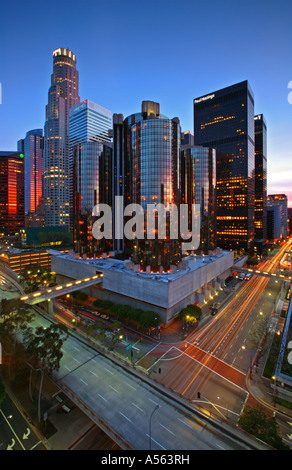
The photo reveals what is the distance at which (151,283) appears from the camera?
6469cm

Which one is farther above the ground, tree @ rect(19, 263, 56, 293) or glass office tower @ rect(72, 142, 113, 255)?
glass office tower @ rect(72, 142, 113, 255)

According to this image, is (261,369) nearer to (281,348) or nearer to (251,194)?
(281,348)

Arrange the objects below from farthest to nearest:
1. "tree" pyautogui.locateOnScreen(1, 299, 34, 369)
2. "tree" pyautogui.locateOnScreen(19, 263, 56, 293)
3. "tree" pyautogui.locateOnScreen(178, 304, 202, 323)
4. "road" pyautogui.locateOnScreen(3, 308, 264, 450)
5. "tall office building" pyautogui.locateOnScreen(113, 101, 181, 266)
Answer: "tree" pyautogui.locateOnScreen(19, 263, 56, 293), "tall office building" pyautogui.locateOnScreen(113, 101, 181, 266), "tree" pyautogui.locateOnScreen(178, 304, 202, 323), "tree" pyautogui.locateOnScreen(1, 299, 34, 369), "road" pyautogui.locateOnScreen(3, 308, 264, 450)

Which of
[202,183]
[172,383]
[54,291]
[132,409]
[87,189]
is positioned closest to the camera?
[132,409]

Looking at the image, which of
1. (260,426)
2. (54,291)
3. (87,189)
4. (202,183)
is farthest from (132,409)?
(202,183)

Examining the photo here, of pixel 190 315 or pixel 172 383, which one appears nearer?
pixel 172 383

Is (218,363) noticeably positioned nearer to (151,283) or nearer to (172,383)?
(172,383)

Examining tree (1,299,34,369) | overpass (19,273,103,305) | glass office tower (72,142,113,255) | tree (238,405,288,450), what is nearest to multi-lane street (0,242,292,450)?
tree (238,405,288,450)

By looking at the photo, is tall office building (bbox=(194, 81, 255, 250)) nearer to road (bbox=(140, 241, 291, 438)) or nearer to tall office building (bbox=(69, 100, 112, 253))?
road (bbox=(140, 241, 291, 438))

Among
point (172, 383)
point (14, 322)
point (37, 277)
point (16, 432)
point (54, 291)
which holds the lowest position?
point (16, 432)

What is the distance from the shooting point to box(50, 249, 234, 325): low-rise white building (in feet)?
210

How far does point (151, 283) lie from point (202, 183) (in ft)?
227

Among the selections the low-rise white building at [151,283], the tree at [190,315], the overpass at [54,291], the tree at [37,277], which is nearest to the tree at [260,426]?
the tree at [190,315]

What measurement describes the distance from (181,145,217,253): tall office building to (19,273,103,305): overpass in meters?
61.0
